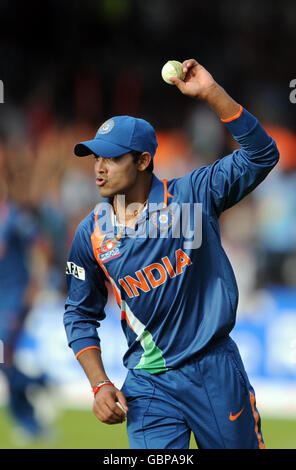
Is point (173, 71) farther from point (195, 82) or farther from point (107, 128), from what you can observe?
point (107, 128)

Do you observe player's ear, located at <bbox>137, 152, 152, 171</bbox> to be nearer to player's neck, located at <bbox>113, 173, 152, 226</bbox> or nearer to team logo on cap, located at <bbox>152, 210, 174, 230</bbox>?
player's neck, located at <bbox>113, 173, 152, 226</bbox>

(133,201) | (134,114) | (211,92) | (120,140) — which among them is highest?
(134,114)

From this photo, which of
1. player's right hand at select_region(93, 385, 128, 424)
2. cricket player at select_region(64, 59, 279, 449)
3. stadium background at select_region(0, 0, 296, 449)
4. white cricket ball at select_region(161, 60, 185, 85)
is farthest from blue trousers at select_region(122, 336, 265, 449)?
stadium background at select_region(0, 0, 296, 449)

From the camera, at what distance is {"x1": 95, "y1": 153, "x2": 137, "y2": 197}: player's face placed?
4207mm

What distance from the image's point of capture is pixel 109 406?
13.2ft

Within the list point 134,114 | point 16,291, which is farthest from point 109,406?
point 134,114

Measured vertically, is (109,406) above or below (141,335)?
below

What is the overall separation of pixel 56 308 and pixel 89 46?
7868 mm

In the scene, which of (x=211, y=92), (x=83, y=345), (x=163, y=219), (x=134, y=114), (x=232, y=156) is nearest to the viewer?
(x=211, y=92)

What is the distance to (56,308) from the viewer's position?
10.8 metres

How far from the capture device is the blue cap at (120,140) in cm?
421

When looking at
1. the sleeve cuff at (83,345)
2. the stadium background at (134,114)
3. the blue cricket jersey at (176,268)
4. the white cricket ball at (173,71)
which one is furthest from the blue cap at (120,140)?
the stadium background at (134,114)

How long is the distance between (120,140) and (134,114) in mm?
11371

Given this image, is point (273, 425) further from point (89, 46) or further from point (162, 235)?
point (89, 46)
